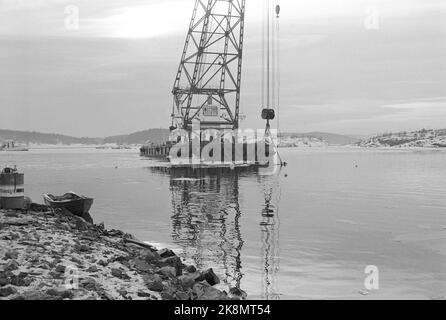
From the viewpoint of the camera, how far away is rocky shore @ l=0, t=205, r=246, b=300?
8.96 metres

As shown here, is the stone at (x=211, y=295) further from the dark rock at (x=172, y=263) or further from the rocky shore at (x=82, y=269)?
the dark rock at (x=172, y=263)

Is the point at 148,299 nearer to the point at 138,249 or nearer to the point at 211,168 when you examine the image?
the point at 138,249

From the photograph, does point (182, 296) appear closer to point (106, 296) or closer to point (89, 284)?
point (106, 296)

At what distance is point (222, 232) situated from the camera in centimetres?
2145

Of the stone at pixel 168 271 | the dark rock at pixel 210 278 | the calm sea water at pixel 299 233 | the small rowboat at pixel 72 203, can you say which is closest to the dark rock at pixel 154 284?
the stone at pixel 168 271

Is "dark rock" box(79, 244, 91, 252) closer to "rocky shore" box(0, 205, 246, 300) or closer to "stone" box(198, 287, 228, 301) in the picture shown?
"rocky shore" box(0, 205, 246, 300)

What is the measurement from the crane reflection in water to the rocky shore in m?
1.50

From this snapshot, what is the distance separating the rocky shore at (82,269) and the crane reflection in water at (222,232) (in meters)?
1.50

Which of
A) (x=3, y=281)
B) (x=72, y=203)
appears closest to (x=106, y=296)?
(x=3, y=281)

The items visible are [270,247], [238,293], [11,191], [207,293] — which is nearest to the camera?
[207,293]

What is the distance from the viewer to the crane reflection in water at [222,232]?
14.7 m

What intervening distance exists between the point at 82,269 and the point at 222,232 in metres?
11.4

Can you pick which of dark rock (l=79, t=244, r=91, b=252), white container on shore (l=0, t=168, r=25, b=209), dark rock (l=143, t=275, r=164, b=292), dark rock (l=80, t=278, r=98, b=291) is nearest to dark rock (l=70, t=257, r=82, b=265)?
dark rock (l=79, t=244, r=91, b=252)
